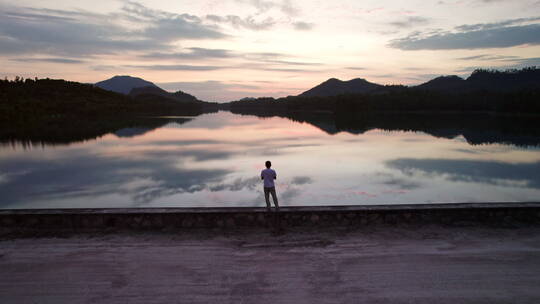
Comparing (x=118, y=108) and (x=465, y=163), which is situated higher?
(x=118, y=108)

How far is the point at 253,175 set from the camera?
26891 mm

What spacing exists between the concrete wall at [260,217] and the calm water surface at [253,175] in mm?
8200

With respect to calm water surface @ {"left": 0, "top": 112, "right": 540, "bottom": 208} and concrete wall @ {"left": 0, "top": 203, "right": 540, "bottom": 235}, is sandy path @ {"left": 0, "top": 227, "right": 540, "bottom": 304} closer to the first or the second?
concrete wall @ {"left": 0, "top": 203, "right": 540, "bottom": 235}

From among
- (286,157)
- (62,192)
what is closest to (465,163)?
(286,157)

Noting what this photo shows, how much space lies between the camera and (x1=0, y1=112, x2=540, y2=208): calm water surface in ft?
65.9

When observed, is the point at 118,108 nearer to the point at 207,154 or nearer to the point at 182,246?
the point at 207,154

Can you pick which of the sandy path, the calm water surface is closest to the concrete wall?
the sandy path

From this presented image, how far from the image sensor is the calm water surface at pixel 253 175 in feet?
65.9

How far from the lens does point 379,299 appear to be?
646 centimetres

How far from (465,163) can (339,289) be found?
31518mm

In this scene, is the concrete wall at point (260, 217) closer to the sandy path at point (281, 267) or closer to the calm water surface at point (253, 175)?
the sandy path at point (281, 267)

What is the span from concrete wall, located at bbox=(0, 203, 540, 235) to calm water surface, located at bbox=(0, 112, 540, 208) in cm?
820

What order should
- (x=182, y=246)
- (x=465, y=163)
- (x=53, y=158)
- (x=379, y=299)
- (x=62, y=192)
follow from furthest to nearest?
(x=53, y=158) < (x=465, y=163) < (x=62, y=192) < (x=182, y=246) < (x=379, y=299)

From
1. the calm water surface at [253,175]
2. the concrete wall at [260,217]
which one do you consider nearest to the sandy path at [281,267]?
the concrete wall at [260,217]
